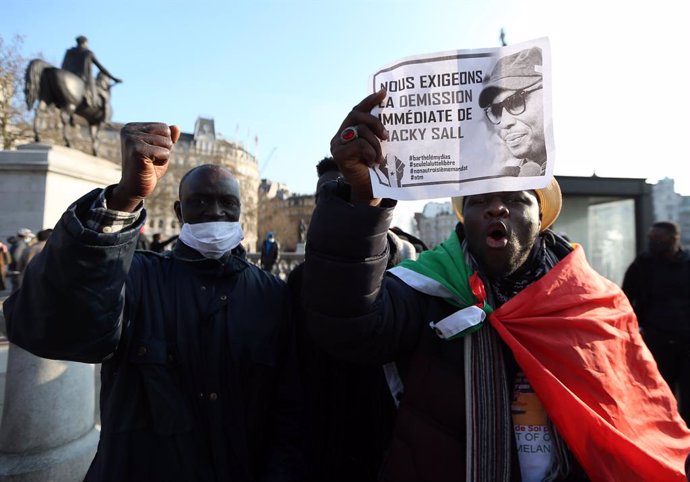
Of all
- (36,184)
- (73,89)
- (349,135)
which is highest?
(73,89)

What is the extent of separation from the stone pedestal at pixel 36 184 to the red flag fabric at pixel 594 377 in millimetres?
9641

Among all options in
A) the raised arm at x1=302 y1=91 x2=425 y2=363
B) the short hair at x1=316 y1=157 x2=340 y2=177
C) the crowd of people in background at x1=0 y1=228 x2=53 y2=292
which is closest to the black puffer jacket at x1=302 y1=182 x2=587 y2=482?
the raised arm at x1=302 y1=91 x2=425 y2=363

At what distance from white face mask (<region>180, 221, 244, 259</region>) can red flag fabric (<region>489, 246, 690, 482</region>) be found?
1.08m

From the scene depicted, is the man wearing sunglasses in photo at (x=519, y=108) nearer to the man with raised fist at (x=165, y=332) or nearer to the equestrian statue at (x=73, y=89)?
the man with raised fist at (x=165, y=332)

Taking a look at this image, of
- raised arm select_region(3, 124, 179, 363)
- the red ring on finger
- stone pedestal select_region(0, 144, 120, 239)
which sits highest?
stone pedestal select_region(0, 144, 120, 239)

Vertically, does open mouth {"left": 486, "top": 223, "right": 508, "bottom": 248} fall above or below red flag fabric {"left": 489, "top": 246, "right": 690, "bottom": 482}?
above

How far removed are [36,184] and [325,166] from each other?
8632 mm

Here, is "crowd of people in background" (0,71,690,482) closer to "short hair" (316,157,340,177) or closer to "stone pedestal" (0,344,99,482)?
Result: "short hair" (316,157,340,177)

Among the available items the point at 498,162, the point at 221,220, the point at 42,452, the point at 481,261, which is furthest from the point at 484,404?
the point at 42,452

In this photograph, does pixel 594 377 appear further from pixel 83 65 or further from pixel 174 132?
pixel 83 65

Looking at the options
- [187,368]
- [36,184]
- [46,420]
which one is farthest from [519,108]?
[36,184]

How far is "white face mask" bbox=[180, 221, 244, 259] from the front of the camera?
180cm

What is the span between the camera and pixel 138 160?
1244mm

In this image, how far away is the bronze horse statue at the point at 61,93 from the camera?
9.91m
